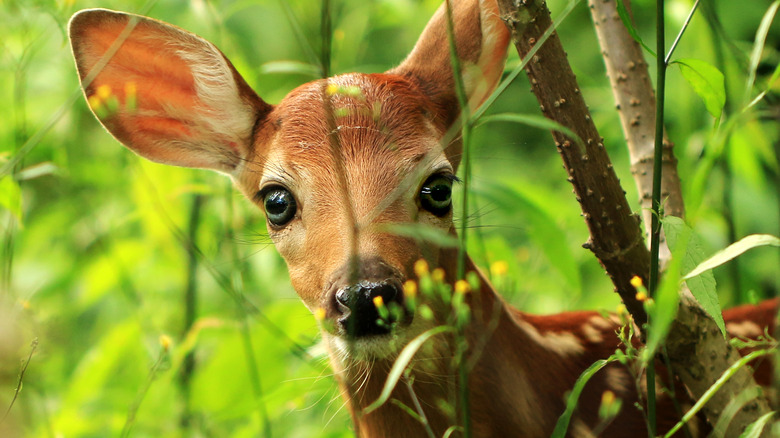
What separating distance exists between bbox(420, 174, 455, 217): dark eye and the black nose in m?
0.50

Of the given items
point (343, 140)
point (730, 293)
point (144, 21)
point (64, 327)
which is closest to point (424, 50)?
point (343, 140)

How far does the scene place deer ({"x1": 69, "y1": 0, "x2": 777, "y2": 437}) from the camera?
7.32 feet

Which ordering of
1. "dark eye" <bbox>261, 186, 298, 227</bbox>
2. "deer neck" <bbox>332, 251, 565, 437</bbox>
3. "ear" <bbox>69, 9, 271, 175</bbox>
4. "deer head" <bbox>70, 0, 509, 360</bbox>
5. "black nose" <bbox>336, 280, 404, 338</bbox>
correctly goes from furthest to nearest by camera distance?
"ear" <bbox>69, 9, 271, 175</bbox>
"dark eye" <bbox>261, 186, 298, 227</bbox>
"deer neck" <bbox>332, 251, 565, 437</bbox>
"deer head" <bbox>70, 0, 509, 360</bbox>
"black nose" <bbox>336, 280, 404, 338</bbox>

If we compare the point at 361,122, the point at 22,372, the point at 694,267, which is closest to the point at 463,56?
the point at 361,122

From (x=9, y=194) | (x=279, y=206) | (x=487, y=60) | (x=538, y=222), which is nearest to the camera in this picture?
(x=538, y=222)

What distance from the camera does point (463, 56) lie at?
277 centimetres

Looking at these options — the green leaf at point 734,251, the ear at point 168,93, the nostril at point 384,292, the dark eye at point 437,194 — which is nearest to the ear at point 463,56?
the dark eye at point 437,194

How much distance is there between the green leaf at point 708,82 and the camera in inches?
66.4

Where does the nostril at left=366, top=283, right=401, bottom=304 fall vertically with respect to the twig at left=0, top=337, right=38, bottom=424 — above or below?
above

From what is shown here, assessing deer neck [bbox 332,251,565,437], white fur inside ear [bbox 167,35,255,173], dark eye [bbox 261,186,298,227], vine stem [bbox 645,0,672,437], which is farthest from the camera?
white fur inside ear [bbox 167,35,255,173]

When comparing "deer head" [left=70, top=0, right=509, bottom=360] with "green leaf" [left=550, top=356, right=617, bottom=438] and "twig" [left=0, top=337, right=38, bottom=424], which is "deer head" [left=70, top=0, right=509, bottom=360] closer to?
"green leaf" [left=550, top=356, right=617, bottom=438]

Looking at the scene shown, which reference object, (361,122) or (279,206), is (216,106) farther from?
(361,122)

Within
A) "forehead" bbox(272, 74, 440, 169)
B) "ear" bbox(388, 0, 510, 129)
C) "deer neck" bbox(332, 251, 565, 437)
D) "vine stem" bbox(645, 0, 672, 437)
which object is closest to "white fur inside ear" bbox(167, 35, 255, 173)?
"forehead" bbox(272, 74, 440, 169)

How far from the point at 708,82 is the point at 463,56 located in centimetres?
117
